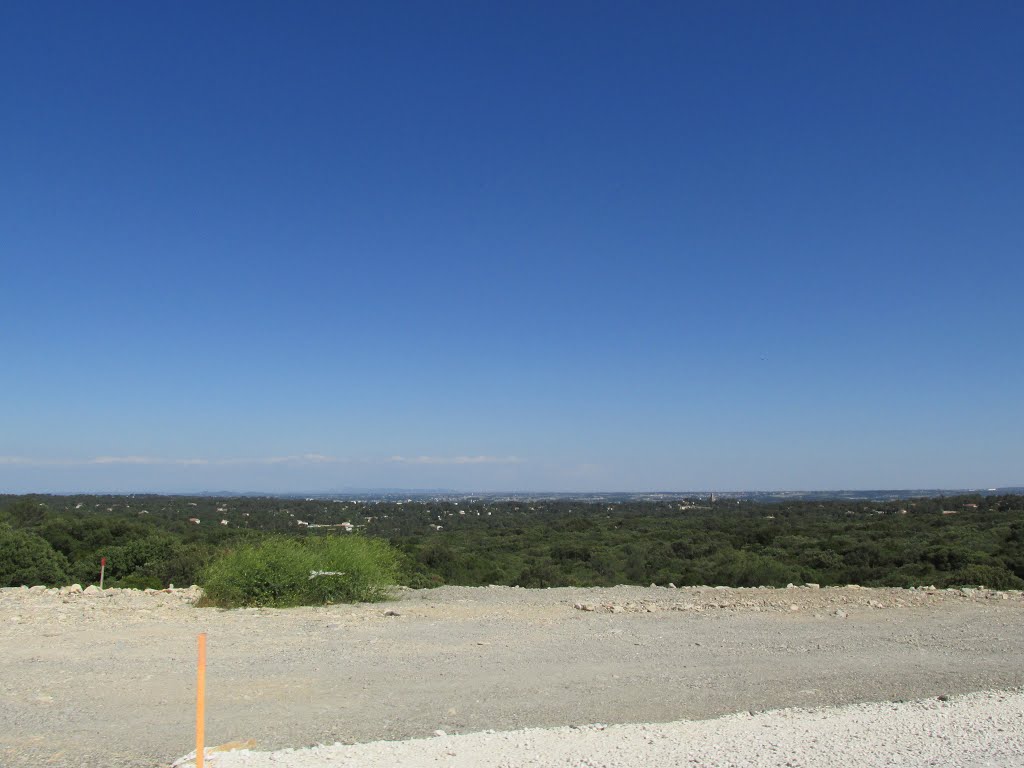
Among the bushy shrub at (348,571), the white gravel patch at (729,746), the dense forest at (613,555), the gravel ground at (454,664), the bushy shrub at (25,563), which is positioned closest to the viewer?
the white gravel patch at (729,746)

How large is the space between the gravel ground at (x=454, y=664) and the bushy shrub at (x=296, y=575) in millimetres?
935

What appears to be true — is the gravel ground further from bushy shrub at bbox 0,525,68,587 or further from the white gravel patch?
bushy shrub at bbox 0,525,68,587

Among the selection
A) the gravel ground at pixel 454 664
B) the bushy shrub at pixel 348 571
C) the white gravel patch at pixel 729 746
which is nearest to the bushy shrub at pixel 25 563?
the gravel ground at pixel 454 664

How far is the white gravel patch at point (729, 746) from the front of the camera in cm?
670

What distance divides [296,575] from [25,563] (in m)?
14.0

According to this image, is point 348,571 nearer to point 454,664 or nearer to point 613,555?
point 454,664

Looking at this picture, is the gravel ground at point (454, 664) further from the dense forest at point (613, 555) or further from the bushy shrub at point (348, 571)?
the dense forest at point (613, 555)

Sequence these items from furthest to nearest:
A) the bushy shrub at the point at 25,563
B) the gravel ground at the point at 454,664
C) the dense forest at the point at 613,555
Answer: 1. the dense forest at the point at 613,555
2. the bushy shrub at the point at 25,563
3. the gravel ground at the point at 454,664

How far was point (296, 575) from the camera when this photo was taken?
17219 mm

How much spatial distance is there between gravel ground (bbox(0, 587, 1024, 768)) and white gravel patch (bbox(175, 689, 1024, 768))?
1.86 feet

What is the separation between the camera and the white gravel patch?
22.0 feet

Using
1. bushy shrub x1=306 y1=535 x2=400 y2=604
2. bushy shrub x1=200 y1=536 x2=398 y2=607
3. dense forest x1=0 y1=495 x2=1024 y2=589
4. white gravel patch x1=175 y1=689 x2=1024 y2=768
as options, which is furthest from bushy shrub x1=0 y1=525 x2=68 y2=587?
white gravel patch x1=175 y1=689 x2=1024 y2=768

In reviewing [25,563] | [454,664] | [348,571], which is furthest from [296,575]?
[25,563]

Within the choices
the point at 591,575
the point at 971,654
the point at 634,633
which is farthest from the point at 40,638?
the point at 591,575
